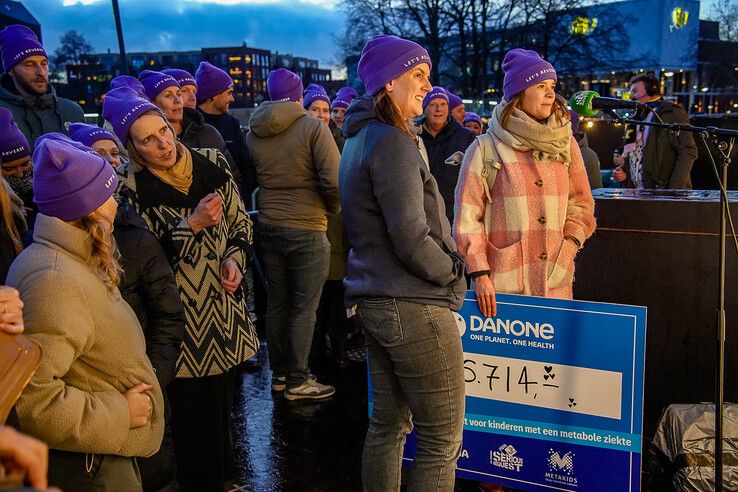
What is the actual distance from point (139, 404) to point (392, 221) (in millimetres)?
1146

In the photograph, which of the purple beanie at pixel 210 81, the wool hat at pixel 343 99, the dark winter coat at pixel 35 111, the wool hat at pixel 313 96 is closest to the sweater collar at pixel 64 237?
the dark winter coat at pixel 35 111

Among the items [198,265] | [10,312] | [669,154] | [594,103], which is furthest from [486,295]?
[669,154]

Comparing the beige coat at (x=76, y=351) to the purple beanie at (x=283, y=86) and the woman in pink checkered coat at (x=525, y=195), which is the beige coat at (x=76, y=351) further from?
the purple beanie at (x=283, y=86)

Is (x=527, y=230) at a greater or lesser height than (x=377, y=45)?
lesser

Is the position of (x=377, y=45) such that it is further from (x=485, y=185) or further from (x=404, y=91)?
(x=485, y=185)

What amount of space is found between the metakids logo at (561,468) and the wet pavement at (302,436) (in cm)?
62

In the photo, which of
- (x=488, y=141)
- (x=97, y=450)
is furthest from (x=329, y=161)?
(x=97, y=450)

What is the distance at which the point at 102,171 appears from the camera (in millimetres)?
2469

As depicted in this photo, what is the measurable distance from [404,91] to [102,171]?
1246mm

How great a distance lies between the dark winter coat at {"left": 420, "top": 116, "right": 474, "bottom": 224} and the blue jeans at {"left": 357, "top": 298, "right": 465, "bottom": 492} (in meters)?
3.58

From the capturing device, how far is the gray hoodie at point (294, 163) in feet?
17.0

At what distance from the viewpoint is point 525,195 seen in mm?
3717

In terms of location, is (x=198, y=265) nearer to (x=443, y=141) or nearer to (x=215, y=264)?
(x=215, y=264)

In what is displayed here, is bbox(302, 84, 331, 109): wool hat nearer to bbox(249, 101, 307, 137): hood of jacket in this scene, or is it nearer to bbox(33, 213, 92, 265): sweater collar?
bbox(249, 101, 307, 137): hood of jacket
